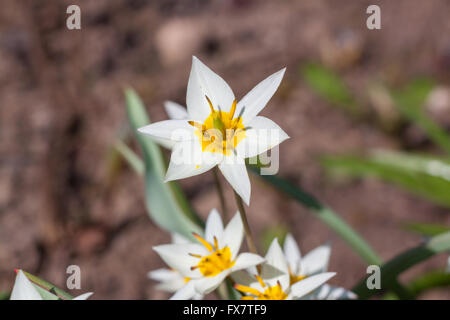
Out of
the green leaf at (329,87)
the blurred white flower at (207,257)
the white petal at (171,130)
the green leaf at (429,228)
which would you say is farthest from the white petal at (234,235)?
the green leaf at (329,87)

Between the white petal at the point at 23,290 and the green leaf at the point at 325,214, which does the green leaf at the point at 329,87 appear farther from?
the white petal at the point at 23,290

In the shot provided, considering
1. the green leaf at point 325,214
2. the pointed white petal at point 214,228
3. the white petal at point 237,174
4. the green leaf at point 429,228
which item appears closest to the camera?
Answer: the white petal at point 237,174

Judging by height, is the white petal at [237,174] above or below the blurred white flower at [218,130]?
below

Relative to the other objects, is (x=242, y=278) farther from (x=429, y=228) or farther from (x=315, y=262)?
(x=429, y=228)

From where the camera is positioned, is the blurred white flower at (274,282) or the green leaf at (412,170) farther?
the green leaf at (412,170)

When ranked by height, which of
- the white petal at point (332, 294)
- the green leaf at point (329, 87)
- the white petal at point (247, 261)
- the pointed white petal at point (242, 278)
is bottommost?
the white petal at point (332, 294)

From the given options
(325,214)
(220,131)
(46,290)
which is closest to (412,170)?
(325,214)

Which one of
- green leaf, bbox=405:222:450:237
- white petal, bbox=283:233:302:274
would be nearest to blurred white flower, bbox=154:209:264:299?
white petal, bbox=283:233:302:274

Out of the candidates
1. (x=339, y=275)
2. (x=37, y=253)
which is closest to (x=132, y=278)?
(x=37, y=253)
